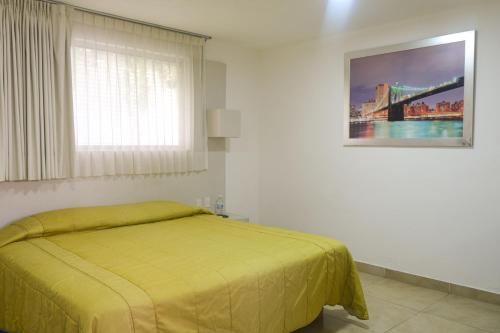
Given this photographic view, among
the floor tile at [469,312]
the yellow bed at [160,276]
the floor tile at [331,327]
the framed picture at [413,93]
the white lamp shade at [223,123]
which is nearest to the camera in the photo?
the yellow bed at [160,276]

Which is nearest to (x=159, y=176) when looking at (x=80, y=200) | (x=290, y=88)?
(x=80, y=200)

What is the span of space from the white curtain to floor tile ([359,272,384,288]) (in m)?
2.69

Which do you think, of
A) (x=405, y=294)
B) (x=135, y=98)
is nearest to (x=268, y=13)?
(x=135, y=98)

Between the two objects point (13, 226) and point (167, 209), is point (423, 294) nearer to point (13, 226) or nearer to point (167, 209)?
point (167, 209)

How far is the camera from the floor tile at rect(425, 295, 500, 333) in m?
2.77

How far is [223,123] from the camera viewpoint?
162 inches

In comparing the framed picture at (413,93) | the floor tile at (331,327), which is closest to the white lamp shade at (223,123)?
the framed picture at (413,93)

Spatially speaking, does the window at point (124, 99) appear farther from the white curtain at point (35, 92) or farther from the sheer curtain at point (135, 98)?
the white curtain at point (35, 92)

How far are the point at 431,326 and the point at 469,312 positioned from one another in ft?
1.41

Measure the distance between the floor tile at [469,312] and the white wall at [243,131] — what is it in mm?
2300

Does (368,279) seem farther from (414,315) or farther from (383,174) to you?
(383,174)

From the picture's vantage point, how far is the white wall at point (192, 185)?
304 centimetres

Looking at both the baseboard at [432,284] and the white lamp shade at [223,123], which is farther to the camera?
the white lamp shade at [223,123]

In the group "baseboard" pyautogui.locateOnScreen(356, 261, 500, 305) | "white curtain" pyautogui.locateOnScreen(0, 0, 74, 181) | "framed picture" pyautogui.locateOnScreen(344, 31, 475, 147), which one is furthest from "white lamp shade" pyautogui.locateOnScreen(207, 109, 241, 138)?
"baseboard" pyautogui.locateOnScreen(356, 261, 500, 305)
